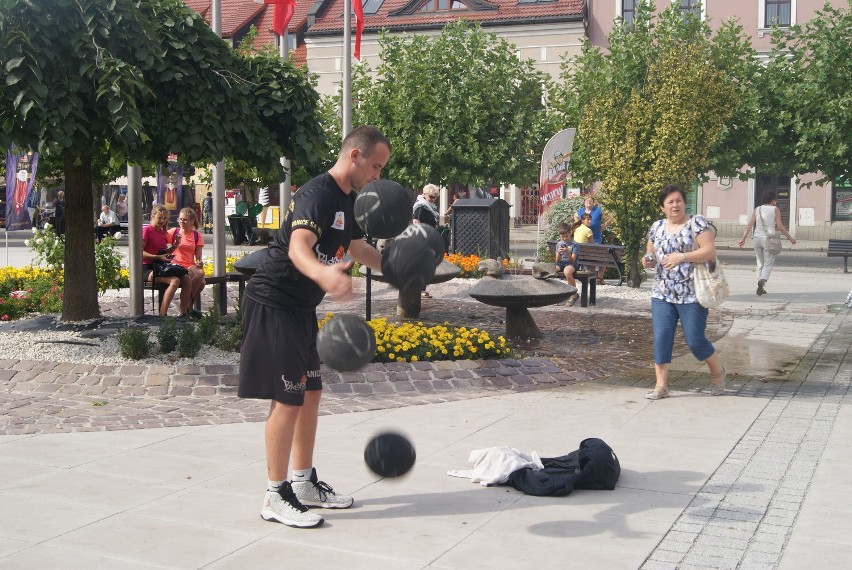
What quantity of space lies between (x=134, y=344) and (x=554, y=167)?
12.4 meters

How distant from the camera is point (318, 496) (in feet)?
17.8

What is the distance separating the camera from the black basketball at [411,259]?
485 centimetres

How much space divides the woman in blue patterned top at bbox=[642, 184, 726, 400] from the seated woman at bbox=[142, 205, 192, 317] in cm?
562

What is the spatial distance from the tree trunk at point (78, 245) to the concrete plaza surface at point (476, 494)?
2613 millimetres

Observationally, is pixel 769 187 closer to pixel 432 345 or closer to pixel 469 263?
pixel 469 263

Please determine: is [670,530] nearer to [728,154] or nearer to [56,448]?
[56,448]

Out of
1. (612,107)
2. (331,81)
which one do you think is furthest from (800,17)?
(612,107)

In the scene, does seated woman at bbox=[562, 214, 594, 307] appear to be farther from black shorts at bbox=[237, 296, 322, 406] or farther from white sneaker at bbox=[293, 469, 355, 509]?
black shorts at bbox=[237, 296, 322, 406]

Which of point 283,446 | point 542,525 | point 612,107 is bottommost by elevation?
point 542,525

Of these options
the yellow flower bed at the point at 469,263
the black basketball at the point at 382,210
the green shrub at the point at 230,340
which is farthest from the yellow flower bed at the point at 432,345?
the yellow flower bed at the point at 469,263

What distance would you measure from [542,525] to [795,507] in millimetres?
1356

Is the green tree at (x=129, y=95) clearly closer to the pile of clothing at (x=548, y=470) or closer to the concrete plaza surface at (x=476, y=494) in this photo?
the concrete plaza surface at (x=476, y=494)

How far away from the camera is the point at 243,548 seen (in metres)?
4.82

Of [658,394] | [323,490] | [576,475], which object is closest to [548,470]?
[576,475]
